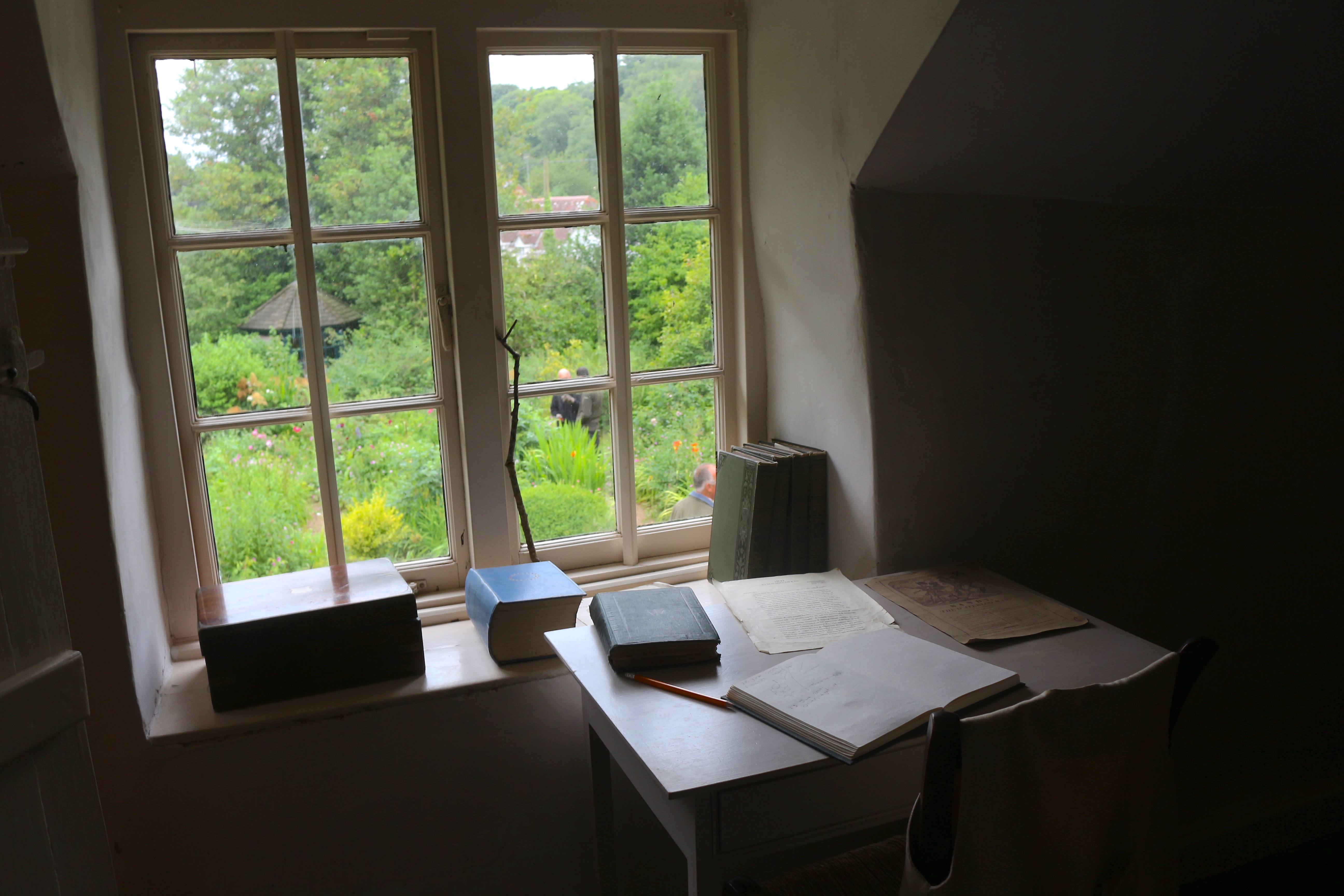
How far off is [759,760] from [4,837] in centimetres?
93

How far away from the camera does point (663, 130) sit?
2.16 metres

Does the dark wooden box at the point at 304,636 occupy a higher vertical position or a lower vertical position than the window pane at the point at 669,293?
lower

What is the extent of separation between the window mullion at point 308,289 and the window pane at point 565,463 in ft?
1.36

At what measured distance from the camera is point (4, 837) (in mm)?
1101

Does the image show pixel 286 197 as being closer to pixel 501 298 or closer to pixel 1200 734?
pixel 501 298

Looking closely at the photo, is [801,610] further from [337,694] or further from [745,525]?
[337,694]

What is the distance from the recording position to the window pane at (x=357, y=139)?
1.91 m

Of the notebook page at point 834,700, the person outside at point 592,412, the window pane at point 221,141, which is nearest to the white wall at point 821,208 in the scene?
the person outside at point 592,412

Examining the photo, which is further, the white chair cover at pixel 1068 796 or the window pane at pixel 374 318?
the window pane at pixel 374 318

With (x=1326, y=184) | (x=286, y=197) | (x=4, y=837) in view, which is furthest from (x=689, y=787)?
(x=1326, y=184)

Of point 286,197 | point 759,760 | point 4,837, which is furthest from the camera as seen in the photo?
point 286,197

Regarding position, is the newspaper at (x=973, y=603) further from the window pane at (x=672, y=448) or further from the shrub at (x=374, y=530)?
the shrub at (x=374, y=530)

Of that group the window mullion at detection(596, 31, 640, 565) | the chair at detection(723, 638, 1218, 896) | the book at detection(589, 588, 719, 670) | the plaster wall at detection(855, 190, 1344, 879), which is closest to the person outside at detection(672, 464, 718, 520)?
the window mullion at detection(596, 31, 640, 565)

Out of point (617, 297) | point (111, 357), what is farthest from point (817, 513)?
point (111, 357)
